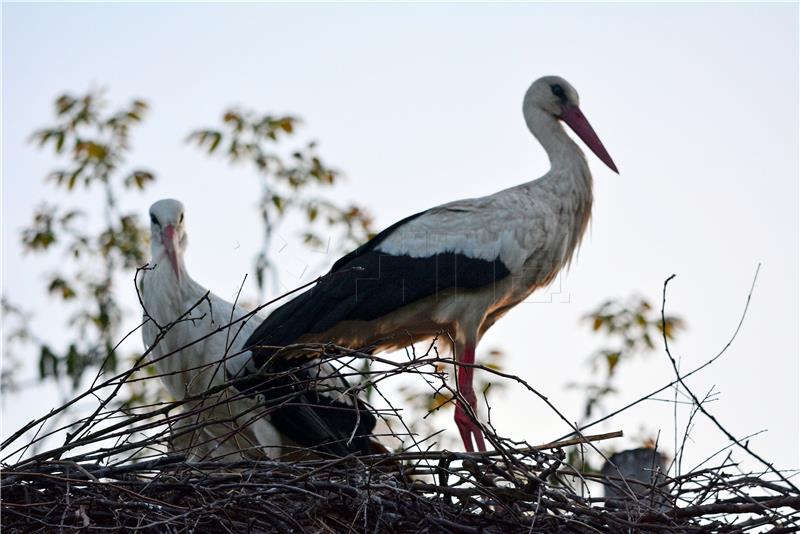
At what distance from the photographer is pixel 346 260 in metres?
5.77

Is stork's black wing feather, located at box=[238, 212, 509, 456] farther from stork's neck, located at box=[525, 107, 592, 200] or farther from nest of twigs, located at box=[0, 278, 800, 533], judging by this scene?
nest of twigs, located at box=[0, 278, 800, 533]

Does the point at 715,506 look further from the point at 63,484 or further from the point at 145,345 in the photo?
the point at 145,345

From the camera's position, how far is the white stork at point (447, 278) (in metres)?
5.55

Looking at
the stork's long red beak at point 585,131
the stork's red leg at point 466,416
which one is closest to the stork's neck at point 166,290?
the stork's red leg at point 466,416

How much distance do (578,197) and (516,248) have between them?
568mm

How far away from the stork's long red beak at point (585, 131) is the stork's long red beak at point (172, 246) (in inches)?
78.2

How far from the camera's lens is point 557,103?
6.74 metres

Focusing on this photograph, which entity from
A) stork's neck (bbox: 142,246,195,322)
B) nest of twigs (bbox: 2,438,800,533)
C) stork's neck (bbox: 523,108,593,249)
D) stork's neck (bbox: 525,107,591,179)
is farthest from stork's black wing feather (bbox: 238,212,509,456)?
nest of twigs (bbox: 2,438,800,533)

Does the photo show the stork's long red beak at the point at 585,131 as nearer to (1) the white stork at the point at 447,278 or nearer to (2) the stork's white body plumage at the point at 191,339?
(1) the white stork at the point at 447,278

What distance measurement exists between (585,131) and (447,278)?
1.35 metres

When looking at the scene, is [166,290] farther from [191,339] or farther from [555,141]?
[555,141]

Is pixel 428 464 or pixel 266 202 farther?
pixel 266 202

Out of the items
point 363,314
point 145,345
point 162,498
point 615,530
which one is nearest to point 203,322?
point 145,345

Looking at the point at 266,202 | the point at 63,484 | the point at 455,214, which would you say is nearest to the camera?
the point at 63,484
